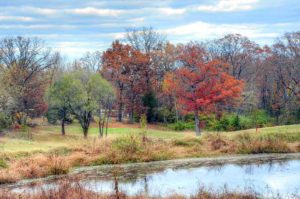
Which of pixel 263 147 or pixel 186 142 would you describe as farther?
pixel 186 142

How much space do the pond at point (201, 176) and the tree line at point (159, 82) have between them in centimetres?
2121

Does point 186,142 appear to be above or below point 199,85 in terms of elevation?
below

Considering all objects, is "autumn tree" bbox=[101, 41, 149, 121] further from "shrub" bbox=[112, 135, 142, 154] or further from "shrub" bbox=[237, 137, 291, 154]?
"shrub" bbox=[112, 135, 142, 154]

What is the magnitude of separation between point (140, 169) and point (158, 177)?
3.91 metres

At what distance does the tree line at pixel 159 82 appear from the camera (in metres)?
56.7

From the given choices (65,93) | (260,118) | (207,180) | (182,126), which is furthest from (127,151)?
(260,118)

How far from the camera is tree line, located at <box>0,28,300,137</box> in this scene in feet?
186

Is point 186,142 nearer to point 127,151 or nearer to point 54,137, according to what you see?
point 127,151

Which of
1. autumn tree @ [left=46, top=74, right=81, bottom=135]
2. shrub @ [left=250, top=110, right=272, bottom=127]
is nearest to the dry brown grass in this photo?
autumn tree @ [left=46, top=74, right=81, bottom=135]

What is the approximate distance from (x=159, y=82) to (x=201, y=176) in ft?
174

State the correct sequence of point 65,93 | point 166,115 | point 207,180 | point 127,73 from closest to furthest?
1. point 207,180
2. point 65,93
3. point 166,115
4. point 127,73

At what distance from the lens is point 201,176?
98.6 feet

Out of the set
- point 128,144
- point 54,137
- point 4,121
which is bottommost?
point 54,137

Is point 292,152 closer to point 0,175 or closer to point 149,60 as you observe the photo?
point 0,175
